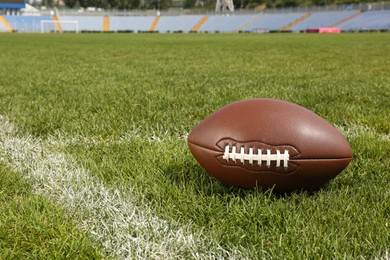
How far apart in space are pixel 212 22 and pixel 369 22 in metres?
20.8

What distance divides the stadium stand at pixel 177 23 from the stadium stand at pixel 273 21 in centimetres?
820

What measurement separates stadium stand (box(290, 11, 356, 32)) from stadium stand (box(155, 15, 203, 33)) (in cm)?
1419

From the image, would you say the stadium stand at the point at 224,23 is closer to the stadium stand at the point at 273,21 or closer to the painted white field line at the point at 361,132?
the stadium stand at the point at 273,21

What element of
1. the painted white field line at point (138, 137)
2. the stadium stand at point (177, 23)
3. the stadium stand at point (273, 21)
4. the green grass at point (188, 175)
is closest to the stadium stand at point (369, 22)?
the stadium stand at point (273, 21)

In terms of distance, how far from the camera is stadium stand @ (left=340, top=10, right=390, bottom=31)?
43.6m

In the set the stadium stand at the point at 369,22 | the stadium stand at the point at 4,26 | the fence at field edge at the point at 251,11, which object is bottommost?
the stadium stand at the point at 4,26

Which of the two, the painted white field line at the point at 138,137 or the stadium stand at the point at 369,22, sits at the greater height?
the stadium stand at the point at 369,22

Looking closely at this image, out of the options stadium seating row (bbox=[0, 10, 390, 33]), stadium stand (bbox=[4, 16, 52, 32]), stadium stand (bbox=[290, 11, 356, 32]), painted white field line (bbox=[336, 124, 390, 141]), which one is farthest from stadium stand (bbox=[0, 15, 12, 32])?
painted white field line (bbox=[336, 124, 390, 141])

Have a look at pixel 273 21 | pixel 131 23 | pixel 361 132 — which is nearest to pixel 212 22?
pixel 273 21

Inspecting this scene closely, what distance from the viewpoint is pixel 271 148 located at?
1.81 metres

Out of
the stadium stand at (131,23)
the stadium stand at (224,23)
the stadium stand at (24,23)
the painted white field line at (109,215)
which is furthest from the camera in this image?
the stadium stand at (131,23)

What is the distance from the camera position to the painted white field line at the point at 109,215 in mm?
1496

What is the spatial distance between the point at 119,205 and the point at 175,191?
230mm

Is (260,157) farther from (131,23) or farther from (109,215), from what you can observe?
(131,23)
